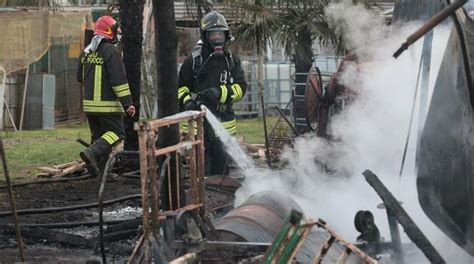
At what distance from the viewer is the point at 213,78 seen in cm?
874

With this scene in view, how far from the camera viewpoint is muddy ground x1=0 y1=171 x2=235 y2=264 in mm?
7207

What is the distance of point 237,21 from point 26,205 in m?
5.00

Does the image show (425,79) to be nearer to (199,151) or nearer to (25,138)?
(199,151)

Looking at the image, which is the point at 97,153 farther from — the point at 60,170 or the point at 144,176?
the point at 144,176

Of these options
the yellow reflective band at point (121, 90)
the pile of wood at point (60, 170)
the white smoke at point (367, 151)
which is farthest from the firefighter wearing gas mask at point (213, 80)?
the pile of wood at point (60, 170)

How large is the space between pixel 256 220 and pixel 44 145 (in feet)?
35.5

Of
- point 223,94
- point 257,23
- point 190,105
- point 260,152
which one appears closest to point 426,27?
point 190,105

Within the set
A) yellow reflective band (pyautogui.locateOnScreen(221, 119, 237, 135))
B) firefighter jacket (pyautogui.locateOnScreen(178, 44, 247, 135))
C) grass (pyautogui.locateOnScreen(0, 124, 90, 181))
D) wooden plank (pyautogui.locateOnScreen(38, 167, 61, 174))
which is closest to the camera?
firefighter jacket (pyautogui.locateOnScreen(178, 44, 247, 135))

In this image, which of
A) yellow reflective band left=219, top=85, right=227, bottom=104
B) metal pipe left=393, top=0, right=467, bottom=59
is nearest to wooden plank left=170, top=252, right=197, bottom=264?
metal pipe left=393, top=0, right=467, bottom=59

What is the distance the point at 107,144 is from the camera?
388 inches

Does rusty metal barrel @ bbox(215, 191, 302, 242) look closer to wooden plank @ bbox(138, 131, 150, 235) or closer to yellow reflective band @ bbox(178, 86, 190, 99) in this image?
wooden plank @ bbox(138, 131, 150, 235)

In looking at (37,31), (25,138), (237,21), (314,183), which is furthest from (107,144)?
(37,31)

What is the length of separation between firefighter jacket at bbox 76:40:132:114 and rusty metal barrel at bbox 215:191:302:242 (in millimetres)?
4221

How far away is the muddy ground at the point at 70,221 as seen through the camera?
721 centimetres
